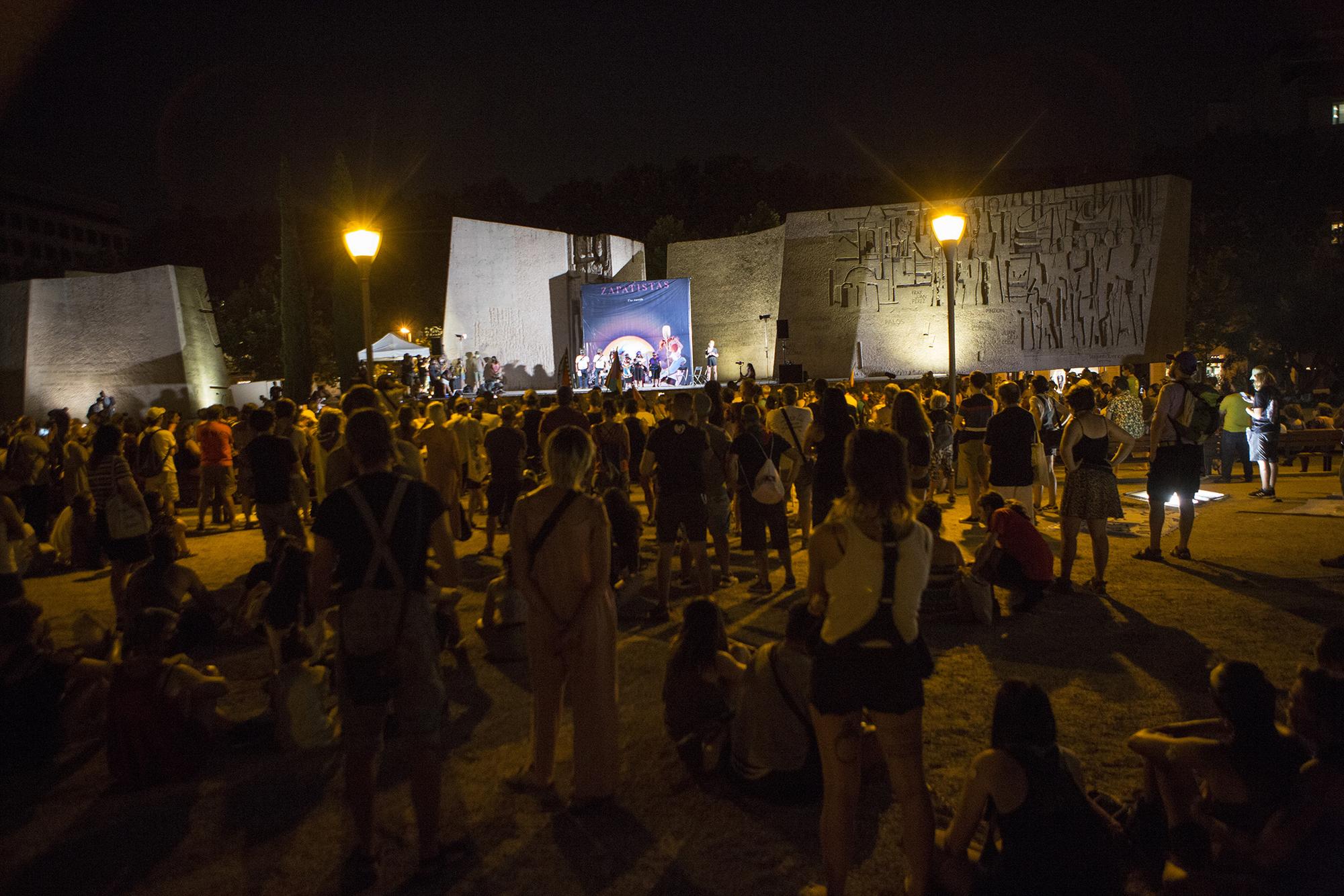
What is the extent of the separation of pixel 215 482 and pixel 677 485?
7704 mm

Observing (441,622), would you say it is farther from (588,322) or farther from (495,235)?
(495,235)

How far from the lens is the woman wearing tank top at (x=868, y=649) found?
2725 millimetres

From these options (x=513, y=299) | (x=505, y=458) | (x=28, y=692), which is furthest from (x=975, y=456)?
(x=513, y=299)

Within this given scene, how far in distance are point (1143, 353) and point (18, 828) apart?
24.8m

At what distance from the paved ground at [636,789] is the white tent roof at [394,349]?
24.5m

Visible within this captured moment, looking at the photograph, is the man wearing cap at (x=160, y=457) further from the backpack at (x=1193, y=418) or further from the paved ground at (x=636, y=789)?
the backpack at (x=1193, y=418)

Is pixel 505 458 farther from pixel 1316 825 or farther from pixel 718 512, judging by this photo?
pixel 1316 825

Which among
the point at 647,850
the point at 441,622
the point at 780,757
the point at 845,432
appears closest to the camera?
the point at 647,850

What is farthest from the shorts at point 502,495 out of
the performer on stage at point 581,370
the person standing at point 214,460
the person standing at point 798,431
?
the performer on stage at point 581,370

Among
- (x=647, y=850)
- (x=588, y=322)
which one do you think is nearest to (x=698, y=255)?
(x=588, y=322)

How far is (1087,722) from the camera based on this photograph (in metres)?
4.45

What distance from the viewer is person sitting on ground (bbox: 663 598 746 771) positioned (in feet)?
13.1

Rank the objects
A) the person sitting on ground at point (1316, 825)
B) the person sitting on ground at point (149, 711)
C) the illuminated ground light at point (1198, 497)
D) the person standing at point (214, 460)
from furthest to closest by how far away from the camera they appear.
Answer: the person standing at point (214, 460) → the illuminated ground light at point (1198, 497) → the person sitting on ground at point (149, 711) → the person sitting on ground at point (1316, 825)

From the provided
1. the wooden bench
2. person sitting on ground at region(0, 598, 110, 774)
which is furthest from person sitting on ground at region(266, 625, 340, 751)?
the wooden bench
